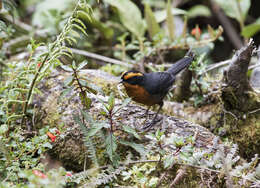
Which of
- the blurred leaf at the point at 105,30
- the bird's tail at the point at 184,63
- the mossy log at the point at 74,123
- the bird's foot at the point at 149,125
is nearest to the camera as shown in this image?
the mossy log at the point at 74,123

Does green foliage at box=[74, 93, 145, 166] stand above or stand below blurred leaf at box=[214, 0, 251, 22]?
below

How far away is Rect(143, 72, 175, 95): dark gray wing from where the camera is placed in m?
4.05

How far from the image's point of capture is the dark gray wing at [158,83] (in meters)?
4.05

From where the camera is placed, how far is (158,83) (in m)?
4.13

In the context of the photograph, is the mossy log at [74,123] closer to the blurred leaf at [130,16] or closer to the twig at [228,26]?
the blurred leaf at [130,16]

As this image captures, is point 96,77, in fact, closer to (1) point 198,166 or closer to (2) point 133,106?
(2) point 133,106

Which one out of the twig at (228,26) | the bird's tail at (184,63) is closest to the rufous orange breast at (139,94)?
the bird's tail at (184,63)

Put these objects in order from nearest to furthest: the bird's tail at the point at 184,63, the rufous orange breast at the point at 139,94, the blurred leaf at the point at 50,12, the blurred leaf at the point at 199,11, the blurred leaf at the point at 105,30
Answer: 1. the rufous orange breast at the point at 139,94
2. the bird's tail at the point at 184,63
3. the blurred leaf at the point at 50,12
4. the blurred leaf at the point at 105,30
5. the blurred leaf at the point at 199,11

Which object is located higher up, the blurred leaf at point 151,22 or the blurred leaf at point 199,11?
the blurred leaf at point 199,11

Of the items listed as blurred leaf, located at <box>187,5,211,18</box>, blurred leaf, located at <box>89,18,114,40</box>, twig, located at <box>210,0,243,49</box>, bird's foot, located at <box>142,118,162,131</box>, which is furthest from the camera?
twig, located at <box>210,0,243,49</box>

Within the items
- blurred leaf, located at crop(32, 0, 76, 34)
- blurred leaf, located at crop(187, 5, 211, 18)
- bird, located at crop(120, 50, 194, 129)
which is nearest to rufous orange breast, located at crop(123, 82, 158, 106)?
bird, located at crop(120, 50, 194, 129)

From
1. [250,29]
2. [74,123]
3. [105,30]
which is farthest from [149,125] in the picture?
[250,29]

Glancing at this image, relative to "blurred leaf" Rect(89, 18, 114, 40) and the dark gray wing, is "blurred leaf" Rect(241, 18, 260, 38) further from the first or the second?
the dark gray wing

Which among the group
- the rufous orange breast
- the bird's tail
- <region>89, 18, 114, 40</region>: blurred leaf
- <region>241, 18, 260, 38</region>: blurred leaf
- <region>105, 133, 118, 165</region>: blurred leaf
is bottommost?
<region>105, 133, 118, 165</region>: blurred leaf
